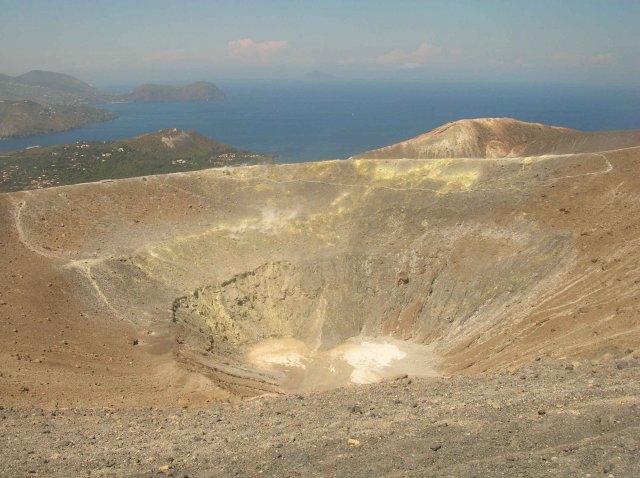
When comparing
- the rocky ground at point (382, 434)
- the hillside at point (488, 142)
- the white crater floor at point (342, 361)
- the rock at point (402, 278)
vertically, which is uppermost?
the hillside at point (488, 142)

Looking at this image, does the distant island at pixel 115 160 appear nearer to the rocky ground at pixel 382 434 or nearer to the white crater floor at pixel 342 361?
the white crater floor at pixel 342 361

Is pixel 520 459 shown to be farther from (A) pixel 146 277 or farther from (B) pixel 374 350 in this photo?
(A) pixel 146 277

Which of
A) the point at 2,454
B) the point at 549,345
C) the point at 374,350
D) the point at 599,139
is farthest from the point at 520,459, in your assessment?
the point at 599,139

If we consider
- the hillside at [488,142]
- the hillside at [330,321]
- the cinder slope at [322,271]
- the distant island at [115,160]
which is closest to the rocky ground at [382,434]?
the hillside at [330,321]

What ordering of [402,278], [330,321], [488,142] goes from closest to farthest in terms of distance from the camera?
1. [330,321]
2. [402,278]
3. [488,142]

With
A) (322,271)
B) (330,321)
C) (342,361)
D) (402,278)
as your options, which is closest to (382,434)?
(342,361)

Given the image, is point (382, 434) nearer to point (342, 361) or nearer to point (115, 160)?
→ point (342, 361)
